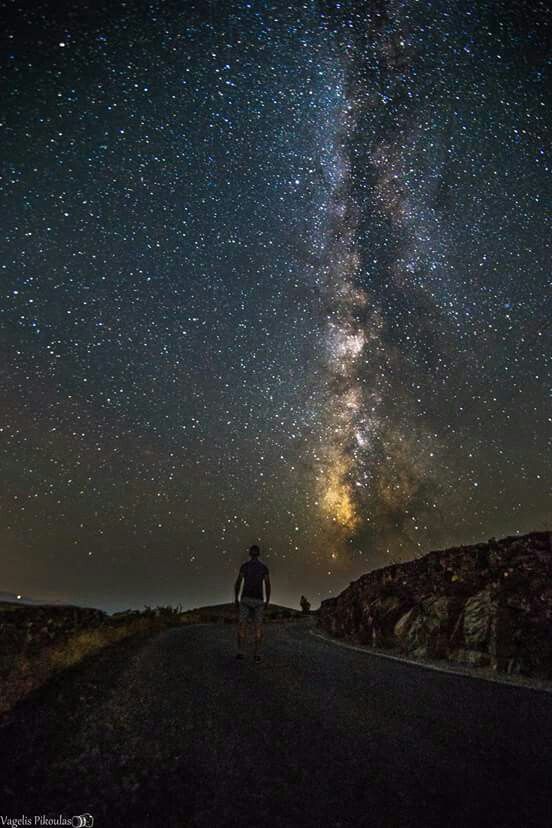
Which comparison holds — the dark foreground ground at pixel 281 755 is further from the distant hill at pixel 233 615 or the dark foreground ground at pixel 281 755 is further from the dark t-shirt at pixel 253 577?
the distant hill at pixel 233 615

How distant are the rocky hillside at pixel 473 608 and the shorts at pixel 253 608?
4.43m

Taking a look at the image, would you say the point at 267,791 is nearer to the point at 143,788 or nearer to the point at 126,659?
the point at 143,788

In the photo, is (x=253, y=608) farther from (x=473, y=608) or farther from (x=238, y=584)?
(x=473, y=608)

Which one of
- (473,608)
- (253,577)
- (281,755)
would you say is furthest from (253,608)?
(281,755)

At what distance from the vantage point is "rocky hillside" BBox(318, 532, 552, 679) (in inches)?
357

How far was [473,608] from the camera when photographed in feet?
36.1

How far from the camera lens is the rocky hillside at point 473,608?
907 centimetres

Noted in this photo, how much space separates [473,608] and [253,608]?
5.29 metres

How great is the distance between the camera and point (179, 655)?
1005cm

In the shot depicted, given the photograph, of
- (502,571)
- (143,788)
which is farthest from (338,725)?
(502,571)

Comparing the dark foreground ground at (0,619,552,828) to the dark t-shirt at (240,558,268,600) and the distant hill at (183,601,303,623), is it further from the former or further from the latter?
the distant hill at (183,601,303,623)

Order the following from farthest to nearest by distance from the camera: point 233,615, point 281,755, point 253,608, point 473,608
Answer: point 233,615
point 473,608
point 253,608
point 281,755

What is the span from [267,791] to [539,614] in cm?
839

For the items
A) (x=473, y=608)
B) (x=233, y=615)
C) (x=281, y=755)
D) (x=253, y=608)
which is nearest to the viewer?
(x=281, y=755)
